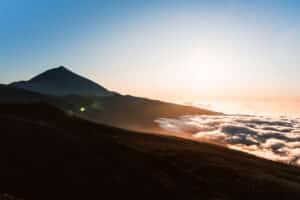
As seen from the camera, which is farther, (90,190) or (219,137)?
(219,137)

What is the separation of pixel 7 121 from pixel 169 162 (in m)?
20.9

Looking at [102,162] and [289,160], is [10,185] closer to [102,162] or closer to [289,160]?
[102,162]

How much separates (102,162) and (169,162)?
402 inches

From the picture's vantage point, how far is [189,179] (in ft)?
113

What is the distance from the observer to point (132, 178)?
31.0 meters

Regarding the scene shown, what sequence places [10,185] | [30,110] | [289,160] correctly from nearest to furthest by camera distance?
[10,185] → [30,110] → [289,160]

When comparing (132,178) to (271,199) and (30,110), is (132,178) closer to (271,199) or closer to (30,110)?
(271,199)

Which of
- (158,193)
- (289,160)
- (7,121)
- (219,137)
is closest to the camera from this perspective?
(158,193)

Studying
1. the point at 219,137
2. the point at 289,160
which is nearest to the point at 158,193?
the point at 289,160

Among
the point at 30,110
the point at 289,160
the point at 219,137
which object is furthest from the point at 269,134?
the point at 30,110

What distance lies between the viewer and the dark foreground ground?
26.1 meters

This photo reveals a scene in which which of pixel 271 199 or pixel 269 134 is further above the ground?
pixel 271 199

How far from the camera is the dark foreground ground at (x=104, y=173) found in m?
26.1

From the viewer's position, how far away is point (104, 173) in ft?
100
